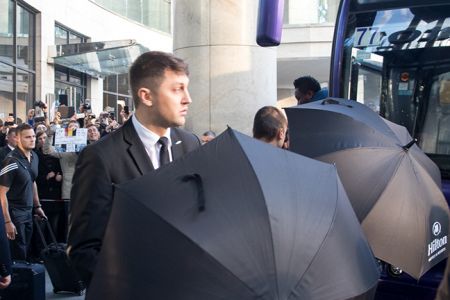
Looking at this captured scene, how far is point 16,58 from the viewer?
1886 cm

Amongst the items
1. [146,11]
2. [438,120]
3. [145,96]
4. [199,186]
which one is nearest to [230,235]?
[199,186]

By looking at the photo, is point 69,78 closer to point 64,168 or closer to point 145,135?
point 64,168

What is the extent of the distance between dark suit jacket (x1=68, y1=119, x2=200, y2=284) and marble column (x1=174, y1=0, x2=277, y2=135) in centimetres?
764

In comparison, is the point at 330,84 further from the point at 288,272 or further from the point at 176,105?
the point at 288,272

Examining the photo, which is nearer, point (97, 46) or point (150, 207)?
point (150, 207)

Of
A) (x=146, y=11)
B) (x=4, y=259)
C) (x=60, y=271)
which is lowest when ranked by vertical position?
(x=60, y=271)

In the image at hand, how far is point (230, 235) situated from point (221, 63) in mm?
8573

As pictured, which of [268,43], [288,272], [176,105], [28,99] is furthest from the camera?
[28,99]

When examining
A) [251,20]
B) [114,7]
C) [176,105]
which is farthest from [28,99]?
[176,105]

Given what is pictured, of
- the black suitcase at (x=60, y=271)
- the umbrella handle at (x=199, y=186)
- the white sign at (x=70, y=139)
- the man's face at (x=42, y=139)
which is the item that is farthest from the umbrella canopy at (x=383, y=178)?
the man's face at (x=42, y=139)

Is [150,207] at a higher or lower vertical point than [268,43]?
lower

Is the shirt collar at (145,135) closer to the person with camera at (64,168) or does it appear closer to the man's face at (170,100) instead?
the man's face at (170,100)

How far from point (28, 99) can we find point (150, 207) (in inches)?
734

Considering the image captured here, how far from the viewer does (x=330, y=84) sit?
634 cm
